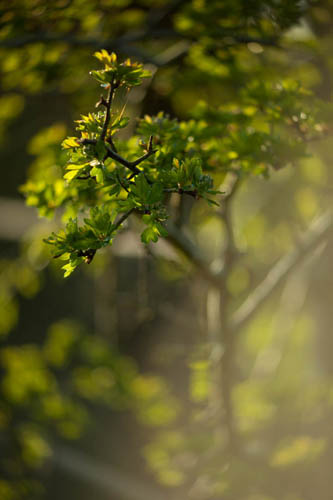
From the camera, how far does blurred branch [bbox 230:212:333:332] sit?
6.35 feet

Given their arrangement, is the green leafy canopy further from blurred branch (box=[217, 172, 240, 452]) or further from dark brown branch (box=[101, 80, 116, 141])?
blurred branch (box=[217, 172, 240, 452])

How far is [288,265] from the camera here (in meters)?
1.95

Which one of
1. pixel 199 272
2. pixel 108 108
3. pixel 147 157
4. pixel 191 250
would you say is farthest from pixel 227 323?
pixel 108 108

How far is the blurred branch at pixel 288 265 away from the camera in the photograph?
6.35 feet

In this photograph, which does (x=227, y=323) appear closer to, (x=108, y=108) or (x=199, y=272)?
(x=199, y=272)

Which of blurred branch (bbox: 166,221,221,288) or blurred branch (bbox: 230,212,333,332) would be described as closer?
blurred branch (bbox: 166,221,221,288)

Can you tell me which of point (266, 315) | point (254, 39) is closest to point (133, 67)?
point (254, 39)

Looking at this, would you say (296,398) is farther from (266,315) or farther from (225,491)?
(266,315)

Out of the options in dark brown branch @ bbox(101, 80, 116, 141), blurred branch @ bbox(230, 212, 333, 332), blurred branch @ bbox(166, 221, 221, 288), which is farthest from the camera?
blurred branch @ bbox(230, 212, 333, 332)

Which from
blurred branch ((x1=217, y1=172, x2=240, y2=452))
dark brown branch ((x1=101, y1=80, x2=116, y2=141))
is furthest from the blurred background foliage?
dark brown branch ((x1=101, y1=80, x2=116, y2=141))

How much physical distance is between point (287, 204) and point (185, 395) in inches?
78.7

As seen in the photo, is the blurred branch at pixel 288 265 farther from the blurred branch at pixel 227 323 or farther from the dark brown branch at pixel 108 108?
the dark brown branch at pixel 108 108

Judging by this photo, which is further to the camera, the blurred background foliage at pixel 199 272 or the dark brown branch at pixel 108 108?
the blurred background foliage at pixel 199 272

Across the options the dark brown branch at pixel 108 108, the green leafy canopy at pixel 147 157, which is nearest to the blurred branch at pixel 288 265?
the green leafy canopy at pixel 147 157
